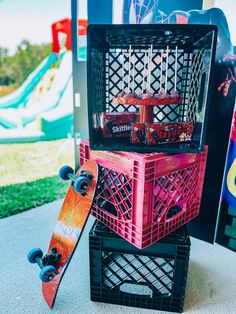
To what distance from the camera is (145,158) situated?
3.13ft

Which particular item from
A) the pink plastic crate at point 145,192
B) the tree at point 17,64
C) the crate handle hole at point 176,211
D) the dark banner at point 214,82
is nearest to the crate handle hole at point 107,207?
the pink plastic crate at point 145,192

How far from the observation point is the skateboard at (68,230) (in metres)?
1.14

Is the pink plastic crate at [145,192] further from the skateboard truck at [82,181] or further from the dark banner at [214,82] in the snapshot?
the dark banner at [214,82]

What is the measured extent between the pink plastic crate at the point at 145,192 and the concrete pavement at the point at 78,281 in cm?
39

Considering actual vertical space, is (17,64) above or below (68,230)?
above

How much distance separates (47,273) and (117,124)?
0.70 metres

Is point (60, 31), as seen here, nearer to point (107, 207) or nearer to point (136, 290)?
point (107, 207)

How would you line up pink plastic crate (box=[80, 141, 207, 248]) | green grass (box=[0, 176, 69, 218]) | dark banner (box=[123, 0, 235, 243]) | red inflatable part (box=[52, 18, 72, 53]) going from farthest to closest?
red inflatable part (box=[52, 18, 72, 53]) < green grass (box=[0, 176, 69, 218]) < dark banner (box=[123, 0, 235, 243]) < pink plastic crate (box=[80, 141, 207, 248])

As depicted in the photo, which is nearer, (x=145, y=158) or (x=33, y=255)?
(x=145, y=158)

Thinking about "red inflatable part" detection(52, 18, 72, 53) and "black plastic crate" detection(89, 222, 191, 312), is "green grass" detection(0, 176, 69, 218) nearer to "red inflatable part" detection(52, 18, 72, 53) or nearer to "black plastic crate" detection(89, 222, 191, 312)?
"black plastic crate" detection(89, 222, 191, 312)

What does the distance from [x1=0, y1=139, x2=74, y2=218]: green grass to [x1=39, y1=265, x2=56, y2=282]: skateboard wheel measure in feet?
3.59

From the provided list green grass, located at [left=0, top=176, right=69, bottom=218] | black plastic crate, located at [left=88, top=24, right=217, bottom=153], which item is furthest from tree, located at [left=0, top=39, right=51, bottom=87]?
black plastic crate, located at [left=88, top=24, right=217, bottom=153]

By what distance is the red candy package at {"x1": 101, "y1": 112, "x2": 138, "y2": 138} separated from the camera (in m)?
1.16

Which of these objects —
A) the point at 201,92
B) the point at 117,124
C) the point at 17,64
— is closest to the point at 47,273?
the point at 117,124
